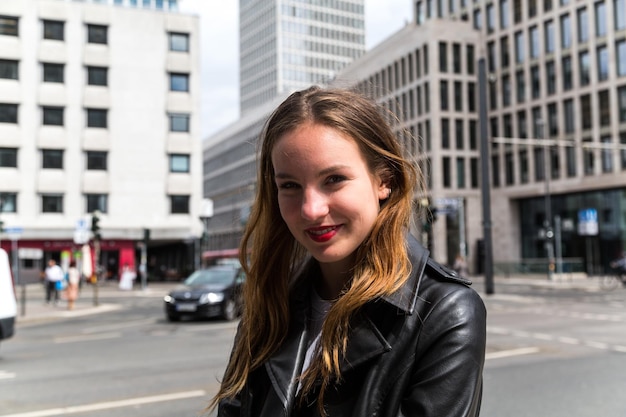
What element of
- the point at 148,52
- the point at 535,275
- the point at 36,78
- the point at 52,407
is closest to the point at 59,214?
the point at 36,78

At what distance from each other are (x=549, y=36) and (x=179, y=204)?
32.6 m

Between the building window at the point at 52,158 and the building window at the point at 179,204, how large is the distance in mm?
8415

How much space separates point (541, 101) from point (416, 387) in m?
56.1

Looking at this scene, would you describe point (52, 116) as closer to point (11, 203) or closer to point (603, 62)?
point (11, 203)

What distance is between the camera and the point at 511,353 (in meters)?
9.98

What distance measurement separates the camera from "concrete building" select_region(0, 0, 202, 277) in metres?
46.9

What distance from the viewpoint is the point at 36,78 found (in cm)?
4756

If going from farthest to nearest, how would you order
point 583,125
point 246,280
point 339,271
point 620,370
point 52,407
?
point 583,125 < point 620,370 < point 52,407 < point 246,280 < point 339,271

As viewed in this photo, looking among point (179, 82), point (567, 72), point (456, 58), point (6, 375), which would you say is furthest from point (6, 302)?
point (456, 58)

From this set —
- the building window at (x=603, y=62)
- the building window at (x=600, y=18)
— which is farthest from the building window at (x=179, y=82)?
the building window at (x=600, y=18)

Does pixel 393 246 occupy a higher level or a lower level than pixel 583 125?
lower

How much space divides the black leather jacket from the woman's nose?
0.25 m

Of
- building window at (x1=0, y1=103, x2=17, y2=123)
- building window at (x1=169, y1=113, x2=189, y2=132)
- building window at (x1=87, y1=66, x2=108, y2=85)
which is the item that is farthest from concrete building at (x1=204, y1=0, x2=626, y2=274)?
building window at (x1=0, y1=103, x2=17, y2=123)

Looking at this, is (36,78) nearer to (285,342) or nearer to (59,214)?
(59,214)
